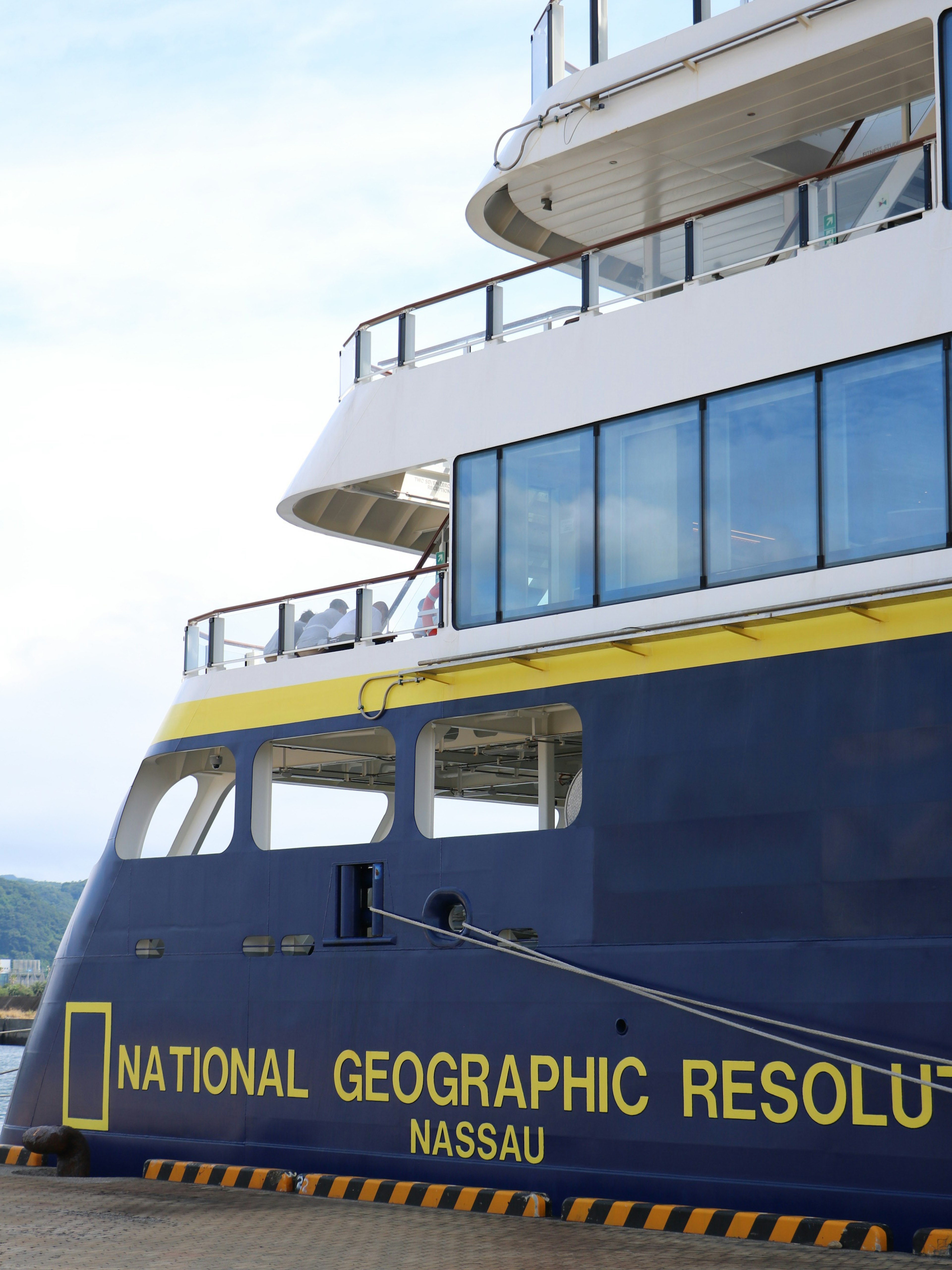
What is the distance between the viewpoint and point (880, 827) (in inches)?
337

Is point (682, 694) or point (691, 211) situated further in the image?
point (691, 211)

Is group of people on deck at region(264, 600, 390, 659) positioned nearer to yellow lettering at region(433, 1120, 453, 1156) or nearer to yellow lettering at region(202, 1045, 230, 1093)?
yellow lettering at region(202, 1045, 230, 1093)

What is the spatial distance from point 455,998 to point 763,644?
335 centimetres

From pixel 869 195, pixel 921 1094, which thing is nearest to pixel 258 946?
pixel 921 1094

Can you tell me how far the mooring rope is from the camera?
8117 mm

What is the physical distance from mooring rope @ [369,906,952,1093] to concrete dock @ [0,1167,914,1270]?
100 cm

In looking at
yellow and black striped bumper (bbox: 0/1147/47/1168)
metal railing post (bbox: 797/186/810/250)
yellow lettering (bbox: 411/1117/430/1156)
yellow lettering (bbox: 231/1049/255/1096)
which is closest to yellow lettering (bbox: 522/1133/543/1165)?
yellow lettering (bbox: 411/1117/430/1156)

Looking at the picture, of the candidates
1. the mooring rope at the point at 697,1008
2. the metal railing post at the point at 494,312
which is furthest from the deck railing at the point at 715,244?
the mooring rope at the point at 697,1008

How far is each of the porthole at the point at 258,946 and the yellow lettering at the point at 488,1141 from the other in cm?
252

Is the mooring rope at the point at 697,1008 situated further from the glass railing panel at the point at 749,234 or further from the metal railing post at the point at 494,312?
the glass railing panel at the point at 749,234

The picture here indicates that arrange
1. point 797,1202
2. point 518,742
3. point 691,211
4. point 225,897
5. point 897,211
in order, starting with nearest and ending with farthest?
point 797,1202 → point 897,211 → point 225,897 → point 691,211 → point 518,742

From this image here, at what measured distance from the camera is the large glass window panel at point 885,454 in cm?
→ 875

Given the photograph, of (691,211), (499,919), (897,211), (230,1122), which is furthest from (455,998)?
(691,211)

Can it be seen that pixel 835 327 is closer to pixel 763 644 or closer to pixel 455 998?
pixel 763 644
